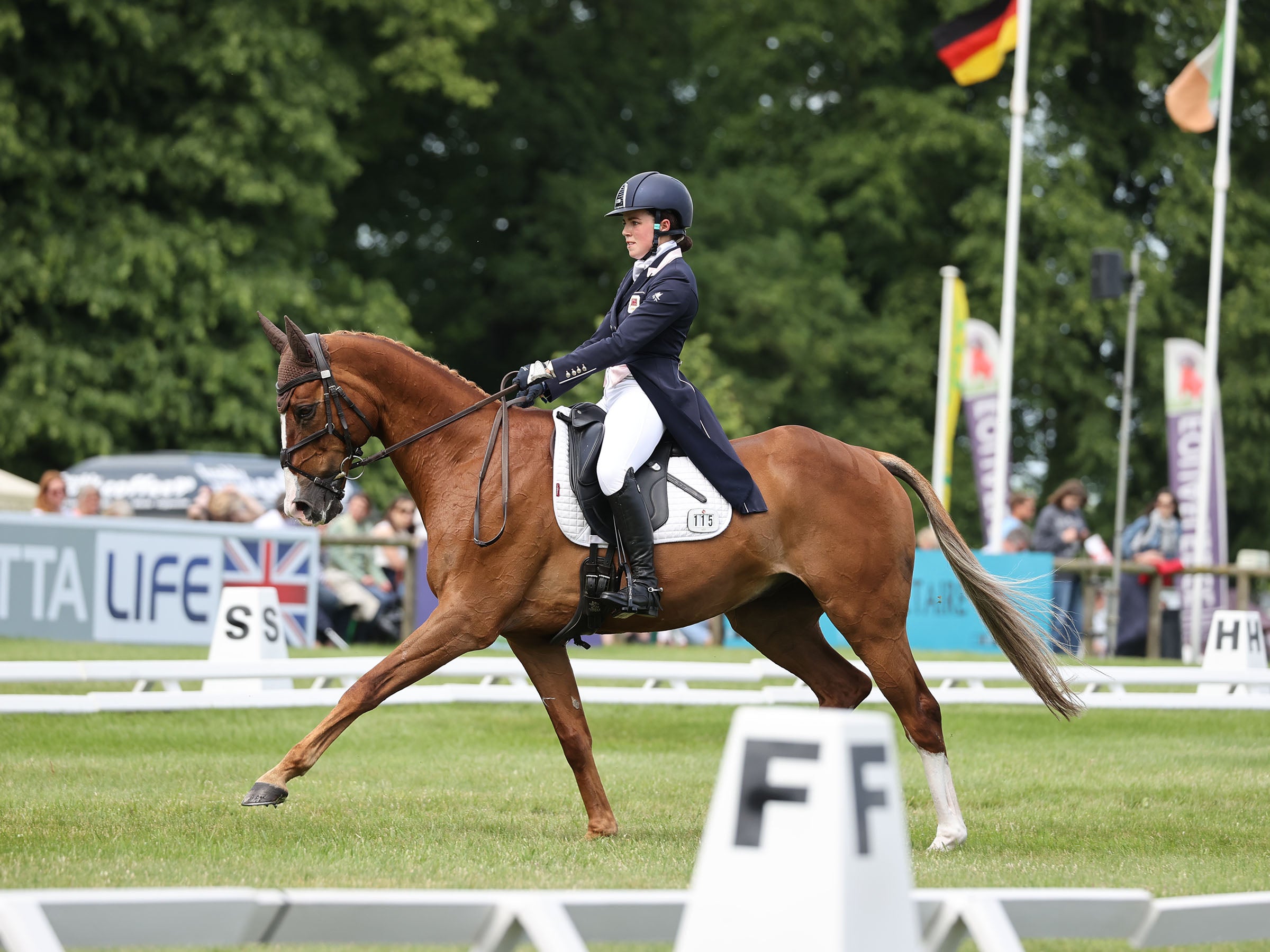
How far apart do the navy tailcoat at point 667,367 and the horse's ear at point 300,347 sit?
44.3 inches

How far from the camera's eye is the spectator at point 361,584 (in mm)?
17078

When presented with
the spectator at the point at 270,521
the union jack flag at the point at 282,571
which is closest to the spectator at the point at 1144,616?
the union jack flag at the point at 282,571

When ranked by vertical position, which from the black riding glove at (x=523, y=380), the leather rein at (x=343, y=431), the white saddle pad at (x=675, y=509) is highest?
the black riding glove at (x=523, y=380)

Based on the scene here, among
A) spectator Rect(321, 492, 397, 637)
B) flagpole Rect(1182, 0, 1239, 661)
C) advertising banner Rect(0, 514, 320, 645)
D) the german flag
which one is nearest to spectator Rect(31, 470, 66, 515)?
advertising banner Rect(0, 514, 320, 645)

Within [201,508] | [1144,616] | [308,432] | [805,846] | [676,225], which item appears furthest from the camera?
[1144,616]

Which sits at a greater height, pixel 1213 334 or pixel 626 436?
pixel 1213 334

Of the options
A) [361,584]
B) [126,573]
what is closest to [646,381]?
[126,573]

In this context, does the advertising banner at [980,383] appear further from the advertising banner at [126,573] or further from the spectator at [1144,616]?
the advertising banner at [126,573]

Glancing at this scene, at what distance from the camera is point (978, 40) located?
22750 mm

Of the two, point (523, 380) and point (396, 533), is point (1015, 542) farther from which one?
point (523, 380)

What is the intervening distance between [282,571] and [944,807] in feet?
33.1

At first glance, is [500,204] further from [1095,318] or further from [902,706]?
[902,706]

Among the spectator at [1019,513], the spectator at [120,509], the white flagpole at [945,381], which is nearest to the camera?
the spectator at [120,509]

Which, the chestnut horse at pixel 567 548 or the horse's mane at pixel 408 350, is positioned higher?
the horse's mane at pixel 408 350
